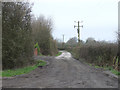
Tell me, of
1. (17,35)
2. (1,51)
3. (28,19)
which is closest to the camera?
(1,51)

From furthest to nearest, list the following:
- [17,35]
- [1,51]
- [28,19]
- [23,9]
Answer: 1. [28,19]
2. [23,9]
3. [17,35]
4. [1,51]

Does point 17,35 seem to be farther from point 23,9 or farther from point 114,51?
point 114,51

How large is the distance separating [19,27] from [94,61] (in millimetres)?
9605

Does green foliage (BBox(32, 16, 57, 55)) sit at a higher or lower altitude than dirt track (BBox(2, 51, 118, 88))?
higher

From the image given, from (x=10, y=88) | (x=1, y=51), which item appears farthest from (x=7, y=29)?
(x=10, y=88)

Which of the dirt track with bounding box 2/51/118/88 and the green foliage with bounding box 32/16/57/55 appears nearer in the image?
the dirt track with bounding box 2/51/118/88

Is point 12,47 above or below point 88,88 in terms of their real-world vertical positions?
above

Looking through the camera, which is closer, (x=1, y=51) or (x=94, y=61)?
(x=1, y=51)

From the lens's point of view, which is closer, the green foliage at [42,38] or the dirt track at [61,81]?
the dirt track at [61,81]

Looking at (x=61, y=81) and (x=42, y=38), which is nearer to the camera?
(x=61, y=81)

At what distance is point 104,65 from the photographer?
1723 centimetres

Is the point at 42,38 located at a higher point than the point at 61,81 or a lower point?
higher

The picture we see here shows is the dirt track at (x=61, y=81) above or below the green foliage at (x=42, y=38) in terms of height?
below

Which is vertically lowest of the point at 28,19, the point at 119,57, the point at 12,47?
the point at 119,57
